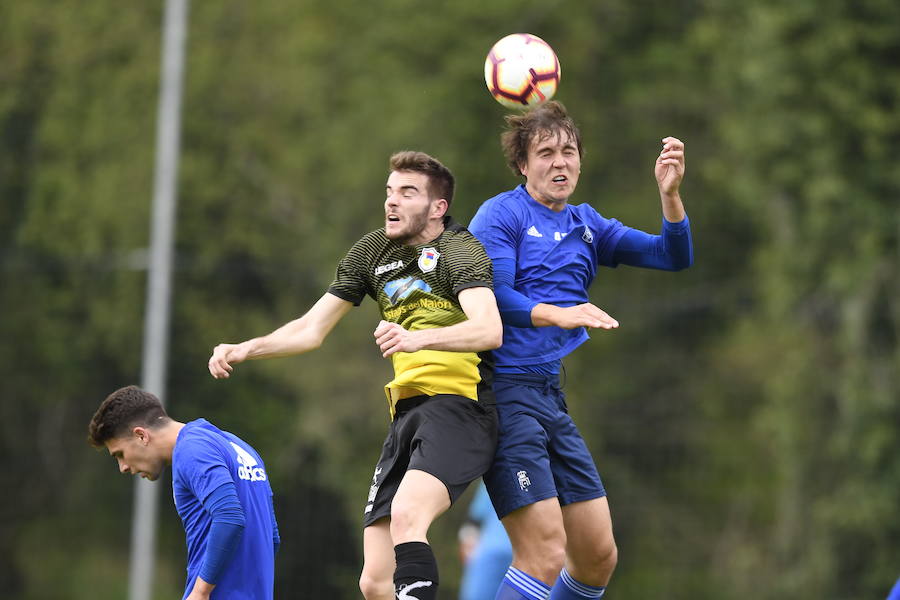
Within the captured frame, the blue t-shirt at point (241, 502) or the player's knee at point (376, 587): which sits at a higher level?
the blue t-shirt at point (241, 502)

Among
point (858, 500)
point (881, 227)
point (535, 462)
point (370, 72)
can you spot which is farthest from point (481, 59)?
A: point (535, 462)

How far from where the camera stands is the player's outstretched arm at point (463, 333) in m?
4.98

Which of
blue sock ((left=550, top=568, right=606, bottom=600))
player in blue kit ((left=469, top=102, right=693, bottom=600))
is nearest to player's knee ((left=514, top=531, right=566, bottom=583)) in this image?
player in blue kit ((left=469, top=102, right=693, bottom=600))

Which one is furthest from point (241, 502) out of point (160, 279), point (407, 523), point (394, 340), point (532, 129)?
point (160, 279)

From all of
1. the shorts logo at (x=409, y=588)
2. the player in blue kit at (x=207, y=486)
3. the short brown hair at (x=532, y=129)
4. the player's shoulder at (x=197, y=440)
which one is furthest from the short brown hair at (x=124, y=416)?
the short brown hair at (x=532, y=129)

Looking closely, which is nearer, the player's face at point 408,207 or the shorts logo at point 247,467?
the player's face at point 408,207

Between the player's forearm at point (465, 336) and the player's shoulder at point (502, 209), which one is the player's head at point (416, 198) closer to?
the player's shoulder at point (502, 209)

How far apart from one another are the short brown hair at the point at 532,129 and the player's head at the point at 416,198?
38 centimetres

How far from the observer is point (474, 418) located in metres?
5.53

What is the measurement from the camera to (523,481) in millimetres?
5559

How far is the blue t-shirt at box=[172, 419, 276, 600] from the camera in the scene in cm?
559

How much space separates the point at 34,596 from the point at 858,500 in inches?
376

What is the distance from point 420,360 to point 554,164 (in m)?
0.99

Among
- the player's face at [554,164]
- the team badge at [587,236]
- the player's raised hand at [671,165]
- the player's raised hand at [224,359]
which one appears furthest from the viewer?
the team badge at [587,236]
